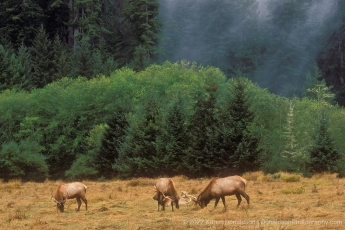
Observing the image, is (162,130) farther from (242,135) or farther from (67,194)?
(67,194)

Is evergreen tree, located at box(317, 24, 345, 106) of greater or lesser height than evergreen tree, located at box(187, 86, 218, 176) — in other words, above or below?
above

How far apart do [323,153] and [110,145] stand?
21.6 m

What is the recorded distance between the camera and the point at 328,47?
9719 centimetres

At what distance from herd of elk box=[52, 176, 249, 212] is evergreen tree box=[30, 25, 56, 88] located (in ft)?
198

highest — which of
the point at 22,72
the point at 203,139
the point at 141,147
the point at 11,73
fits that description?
the point at 22,72

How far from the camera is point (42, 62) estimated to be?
81.2 metres

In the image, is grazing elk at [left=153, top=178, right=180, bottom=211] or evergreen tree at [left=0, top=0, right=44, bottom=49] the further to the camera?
evergreen tree at [left=0, top=0, right=44, bottom=49]

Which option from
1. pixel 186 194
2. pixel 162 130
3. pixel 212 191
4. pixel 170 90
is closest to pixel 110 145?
pixel 162 130

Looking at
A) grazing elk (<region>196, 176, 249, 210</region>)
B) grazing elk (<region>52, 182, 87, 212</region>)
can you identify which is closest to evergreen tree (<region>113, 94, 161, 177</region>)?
grazing elk (<region>52, 182, 87, 212</region>)

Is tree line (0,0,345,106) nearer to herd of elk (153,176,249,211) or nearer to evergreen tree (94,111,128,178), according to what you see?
evergreen tree (94,111,128,178)

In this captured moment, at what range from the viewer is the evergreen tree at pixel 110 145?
49219 mm

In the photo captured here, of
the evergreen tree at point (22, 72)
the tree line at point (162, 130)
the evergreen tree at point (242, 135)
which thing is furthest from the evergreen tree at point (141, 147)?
the evergreen tree at point (22, 72)

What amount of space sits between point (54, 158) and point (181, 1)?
66.4 metres

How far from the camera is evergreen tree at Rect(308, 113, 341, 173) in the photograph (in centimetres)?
3744
